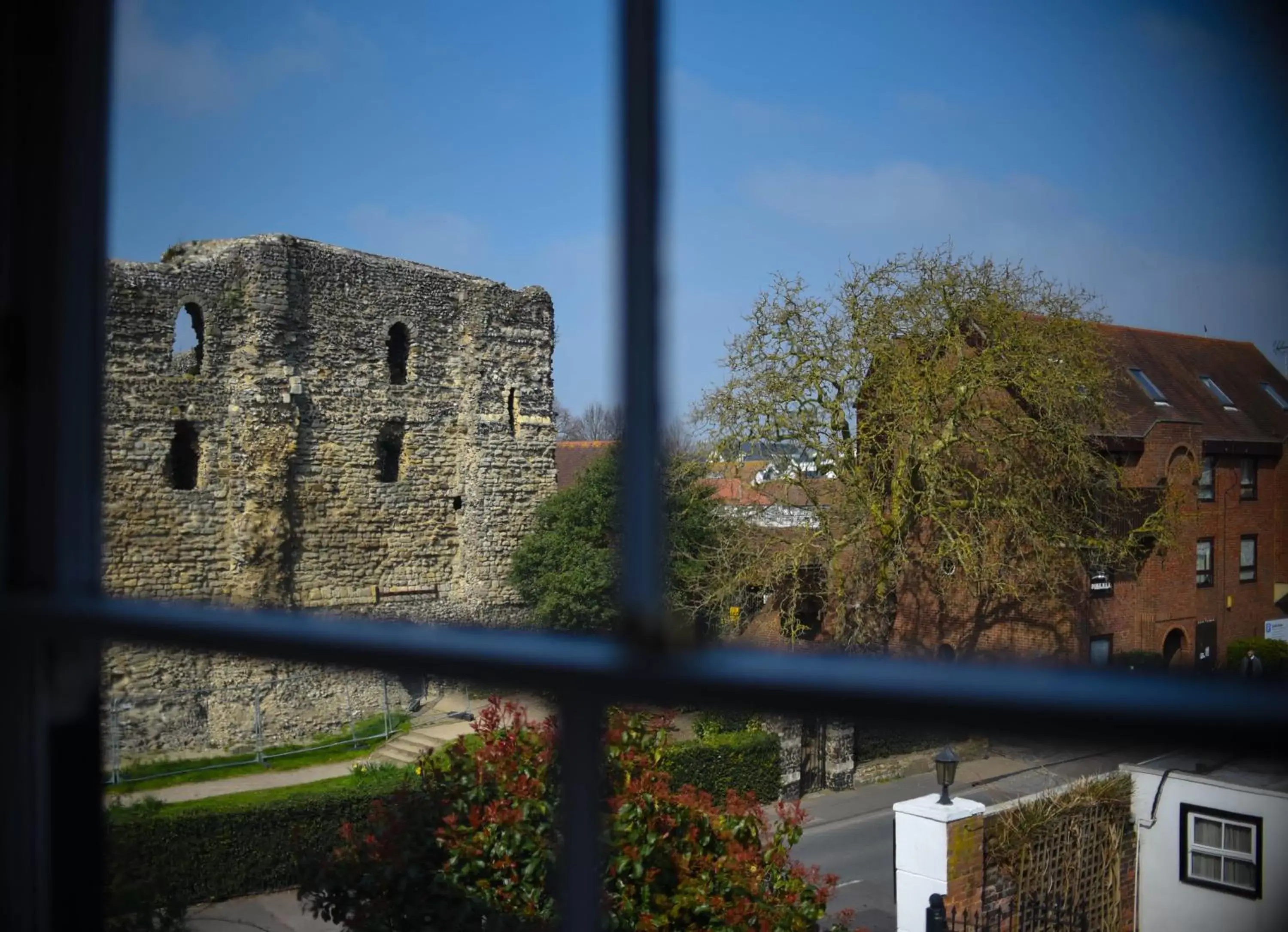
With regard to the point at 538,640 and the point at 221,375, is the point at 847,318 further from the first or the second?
the point at 221,375

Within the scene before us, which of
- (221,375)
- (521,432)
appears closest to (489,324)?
(521,432)

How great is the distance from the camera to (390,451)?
1106 centimetres

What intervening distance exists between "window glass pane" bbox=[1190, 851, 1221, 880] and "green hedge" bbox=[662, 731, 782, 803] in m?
1.90

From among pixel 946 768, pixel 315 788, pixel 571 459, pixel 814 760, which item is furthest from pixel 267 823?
pixel 571 459

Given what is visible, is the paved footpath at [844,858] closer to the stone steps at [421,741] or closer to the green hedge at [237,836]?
the green hedge at [237,836]

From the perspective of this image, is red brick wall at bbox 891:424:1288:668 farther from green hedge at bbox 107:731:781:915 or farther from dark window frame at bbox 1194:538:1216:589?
green hedge at bbox 107:731:781:915

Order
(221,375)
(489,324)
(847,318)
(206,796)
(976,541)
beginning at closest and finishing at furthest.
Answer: (976,541) < (206,796) < (847,318) < (221,375) < (489,324)

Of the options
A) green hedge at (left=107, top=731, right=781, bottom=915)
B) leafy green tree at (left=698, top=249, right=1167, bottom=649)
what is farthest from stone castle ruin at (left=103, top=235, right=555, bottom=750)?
green hedge at (left=107, top=731, right=781, bottom=915)

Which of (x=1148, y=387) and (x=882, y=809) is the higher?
(x=1148, y=387)

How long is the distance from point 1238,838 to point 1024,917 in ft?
2.04

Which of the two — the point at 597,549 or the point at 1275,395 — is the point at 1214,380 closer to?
the point at 1275,395

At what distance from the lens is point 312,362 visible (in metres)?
10.4

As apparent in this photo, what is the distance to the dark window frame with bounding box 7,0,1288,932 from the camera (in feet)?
1.61

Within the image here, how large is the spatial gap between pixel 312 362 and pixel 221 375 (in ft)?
2.77
